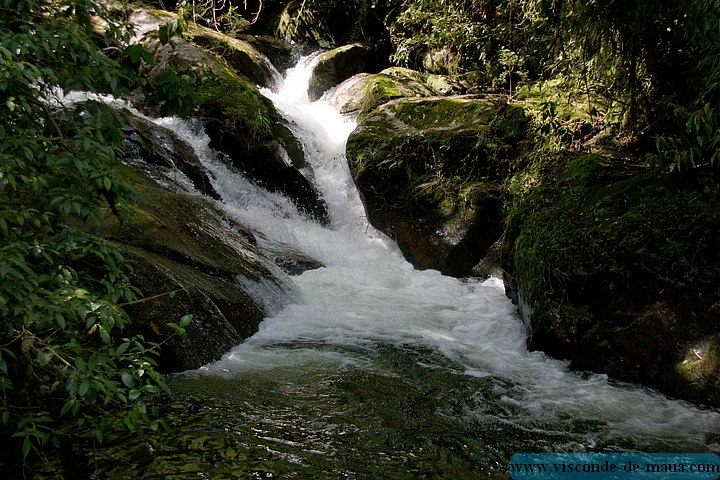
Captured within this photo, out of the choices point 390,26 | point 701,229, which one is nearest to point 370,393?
point 701,229

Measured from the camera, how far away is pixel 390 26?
14.4m

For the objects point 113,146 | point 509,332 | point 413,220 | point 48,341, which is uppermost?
point 413,220

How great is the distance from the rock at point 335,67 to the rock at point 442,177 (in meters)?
5.09

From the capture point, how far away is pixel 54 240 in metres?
2.17

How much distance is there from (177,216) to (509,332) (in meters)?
3.67

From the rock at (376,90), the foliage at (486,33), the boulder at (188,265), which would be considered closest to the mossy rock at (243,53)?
the rock at (376,90)

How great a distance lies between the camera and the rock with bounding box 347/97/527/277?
26.1 feet

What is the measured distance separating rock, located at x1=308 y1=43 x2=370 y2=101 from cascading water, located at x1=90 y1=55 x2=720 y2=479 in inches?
337

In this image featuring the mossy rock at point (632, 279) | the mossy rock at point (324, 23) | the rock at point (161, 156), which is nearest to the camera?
the mossy rock at point (632, 279)

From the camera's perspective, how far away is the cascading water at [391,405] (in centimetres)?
271

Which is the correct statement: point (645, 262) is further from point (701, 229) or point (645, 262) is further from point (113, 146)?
point (113, 146)

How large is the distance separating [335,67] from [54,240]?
12632mm

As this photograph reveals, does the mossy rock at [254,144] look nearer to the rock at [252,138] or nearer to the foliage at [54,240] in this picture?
the rock at [252,138]

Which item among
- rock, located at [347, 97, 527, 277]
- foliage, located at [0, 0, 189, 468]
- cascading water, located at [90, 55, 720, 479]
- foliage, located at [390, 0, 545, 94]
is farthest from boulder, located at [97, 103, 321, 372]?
foliage, located at [390, 0, 545, 94]
